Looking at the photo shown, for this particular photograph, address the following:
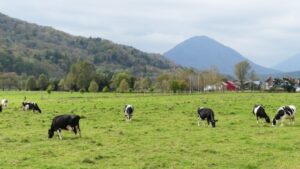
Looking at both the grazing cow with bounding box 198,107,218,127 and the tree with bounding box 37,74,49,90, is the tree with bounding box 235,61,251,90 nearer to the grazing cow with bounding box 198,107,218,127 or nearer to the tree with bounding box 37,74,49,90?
the tree with bounding box 37,74,49,90

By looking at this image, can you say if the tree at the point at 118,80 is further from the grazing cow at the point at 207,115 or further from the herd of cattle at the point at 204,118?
the grazing cow at the point at 207,115

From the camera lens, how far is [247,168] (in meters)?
17.5

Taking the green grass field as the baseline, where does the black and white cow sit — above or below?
above

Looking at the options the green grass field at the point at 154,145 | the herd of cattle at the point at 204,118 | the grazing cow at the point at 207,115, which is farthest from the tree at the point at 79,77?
the grazing cow at the point at 207,115

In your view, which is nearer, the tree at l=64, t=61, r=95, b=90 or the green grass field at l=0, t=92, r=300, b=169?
the green grass field at l=0, t=92, r=300, b=169

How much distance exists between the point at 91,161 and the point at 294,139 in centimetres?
1212

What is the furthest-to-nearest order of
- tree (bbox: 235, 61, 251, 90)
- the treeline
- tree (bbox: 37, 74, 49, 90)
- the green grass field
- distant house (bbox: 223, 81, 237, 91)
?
distant house (bbox: 223, 81, 237, 91) < tree (bbox: 235, 61, 251, 90) < tree (bbox: 37, 74, 49, 90) < the treeline < the green grass field

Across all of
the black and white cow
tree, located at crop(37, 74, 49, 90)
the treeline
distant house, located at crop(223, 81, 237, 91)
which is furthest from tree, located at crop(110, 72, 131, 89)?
the black and white cow

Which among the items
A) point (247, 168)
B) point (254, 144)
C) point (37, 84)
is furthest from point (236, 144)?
point (37, 84)

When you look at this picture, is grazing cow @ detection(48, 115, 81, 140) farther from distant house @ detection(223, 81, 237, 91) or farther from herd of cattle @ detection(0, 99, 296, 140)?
distant house @ detection(223, 81, 237, 91)

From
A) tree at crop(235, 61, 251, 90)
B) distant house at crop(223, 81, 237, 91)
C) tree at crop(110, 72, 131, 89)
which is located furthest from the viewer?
distant house at crop(223, 81, 237, 91)

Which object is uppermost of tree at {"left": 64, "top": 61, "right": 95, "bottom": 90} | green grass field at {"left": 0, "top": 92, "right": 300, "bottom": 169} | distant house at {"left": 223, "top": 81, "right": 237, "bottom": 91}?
tree at {"left": 64, "top": 61, "right": 95, "bottom": 90}

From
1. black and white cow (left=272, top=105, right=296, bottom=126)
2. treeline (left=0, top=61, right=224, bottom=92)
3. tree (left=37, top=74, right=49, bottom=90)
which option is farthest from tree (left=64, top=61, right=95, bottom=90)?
black and white cow (left=272, top=105, right=296, bottom=126)

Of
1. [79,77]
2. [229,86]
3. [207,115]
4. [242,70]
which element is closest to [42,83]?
[79,77]
